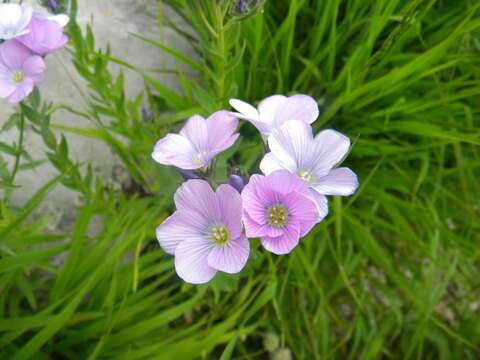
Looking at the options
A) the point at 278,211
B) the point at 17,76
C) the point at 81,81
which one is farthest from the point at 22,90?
the point at 278,211

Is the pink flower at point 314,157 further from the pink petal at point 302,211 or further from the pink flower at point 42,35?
the pink flower at point 42,35

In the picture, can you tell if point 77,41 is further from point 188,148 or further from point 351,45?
point 351,45

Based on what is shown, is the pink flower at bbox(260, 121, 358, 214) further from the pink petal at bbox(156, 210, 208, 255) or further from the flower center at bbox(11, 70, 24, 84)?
the flower center at bbox(11, 70, 24, 84)

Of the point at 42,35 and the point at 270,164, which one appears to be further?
the point at 42,35

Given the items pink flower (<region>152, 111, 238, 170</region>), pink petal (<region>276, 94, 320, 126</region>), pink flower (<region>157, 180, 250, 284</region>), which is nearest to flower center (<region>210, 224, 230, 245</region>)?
pink flower (<region>157, 180, 250, 284</region>)

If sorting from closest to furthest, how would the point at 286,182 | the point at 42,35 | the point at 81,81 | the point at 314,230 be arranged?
the point at 286,182
the point at 42,35
the point at 314,230
the point at 81,81

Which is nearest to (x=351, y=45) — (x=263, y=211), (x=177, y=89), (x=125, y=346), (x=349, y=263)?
(x=177, y=89)

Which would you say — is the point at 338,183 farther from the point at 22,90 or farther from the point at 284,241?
the point at 22,90
